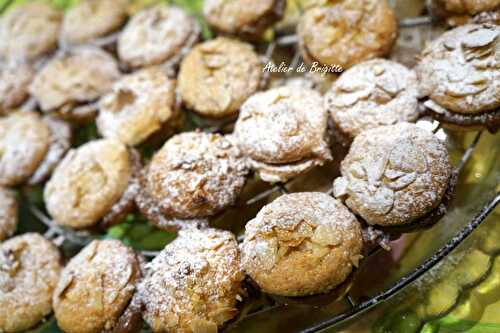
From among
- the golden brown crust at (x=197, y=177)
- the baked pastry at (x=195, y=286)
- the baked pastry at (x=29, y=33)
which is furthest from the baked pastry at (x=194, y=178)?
the baked pastry at (x=29, y=33)

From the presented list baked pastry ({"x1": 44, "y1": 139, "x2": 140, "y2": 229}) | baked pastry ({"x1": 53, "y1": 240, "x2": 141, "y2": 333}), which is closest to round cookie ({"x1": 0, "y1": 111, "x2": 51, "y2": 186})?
baked pastry ({"x1": 44, "y1": 139, "x2": 140, "y2": 229})

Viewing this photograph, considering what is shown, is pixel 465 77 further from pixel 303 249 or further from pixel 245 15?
pixel 245 15

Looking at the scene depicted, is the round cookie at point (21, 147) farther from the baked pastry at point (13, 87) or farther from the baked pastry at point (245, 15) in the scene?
the baked pastry at point (245, 15)

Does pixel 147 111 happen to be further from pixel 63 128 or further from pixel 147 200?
pixel 63 128

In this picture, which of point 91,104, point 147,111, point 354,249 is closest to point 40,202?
point 91,104

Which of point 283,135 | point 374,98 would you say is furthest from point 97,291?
point 374,98

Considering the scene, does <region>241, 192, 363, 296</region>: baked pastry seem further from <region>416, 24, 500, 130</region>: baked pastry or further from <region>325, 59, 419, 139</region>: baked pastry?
<region>416, 24, 500, 130</region>: baked pastry
